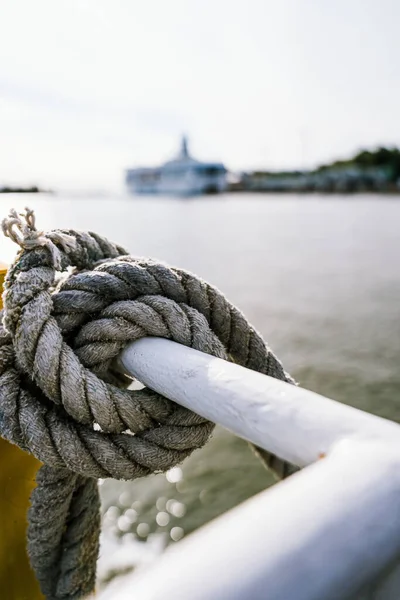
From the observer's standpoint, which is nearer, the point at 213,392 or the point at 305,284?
the point at 213,392

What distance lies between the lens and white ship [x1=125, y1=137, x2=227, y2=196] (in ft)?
210

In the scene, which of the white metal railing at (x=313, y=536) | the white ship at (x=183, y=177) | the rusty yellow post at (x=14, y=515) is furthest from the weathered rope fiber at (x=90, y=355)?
the white ship at (x=183, y=177)

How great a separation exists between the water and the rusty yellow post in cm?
56

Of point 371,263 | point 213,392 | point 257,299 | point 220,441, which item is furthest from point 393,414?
point 371,263

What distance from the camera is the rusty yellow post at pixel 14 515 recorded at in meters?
1.17

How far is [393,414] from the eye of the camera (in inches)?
195

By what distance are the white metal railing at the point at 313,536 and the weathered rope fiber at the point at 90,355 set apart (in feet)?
1.45

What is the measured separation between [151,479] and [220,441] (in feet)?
2.54

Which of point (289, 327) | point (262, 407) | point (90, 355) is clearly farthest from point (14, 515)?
point (289, 327)

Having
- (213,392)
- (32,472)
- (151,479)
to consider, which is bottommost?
(151,479)

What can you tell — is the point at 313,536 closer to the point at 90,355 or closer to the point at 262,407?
the point at 262,407

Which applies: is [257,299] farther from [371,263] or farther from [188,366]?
[188,366]

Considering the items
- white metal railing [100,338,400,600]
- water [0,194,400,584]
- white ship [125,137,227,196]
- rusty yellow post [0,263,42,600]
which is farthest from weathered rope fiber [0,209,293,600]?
white ship [125,137,227,196]

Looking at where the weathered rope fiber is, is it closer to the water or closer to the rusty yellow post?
the rusty yellow post
